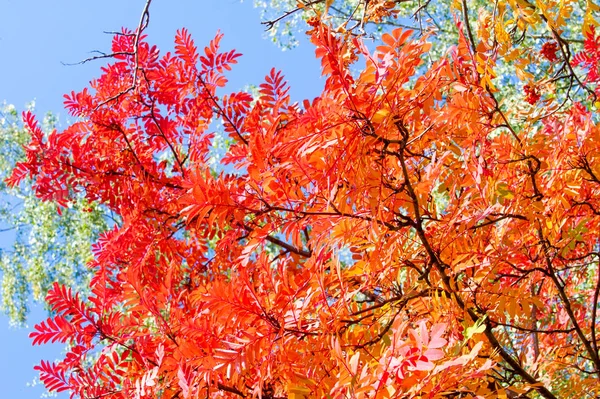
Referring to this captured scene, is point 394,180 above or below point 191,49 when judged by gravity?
below

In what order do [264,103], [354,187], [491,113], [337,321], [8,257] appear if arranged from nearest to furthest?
Answer: 1. [354,187]
2. [337,321]
3. [491,113]
4. [264,103]
5. [8,257]

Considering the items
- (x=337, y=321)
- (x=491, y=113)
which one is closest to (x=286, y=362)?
(x=337, y=321)

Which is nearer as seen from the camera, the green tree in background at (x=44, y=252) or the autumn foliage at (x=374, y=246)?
the autumn foliage at (x=374, y=246)

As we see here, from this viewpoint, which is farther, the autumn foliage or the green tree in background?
the green tree in background

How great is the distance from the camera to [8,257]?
32.5ft

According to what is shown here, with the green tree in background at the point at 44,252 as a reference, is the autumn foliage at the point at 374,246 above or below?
below

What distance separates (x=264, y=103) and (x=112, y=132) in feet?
2.39

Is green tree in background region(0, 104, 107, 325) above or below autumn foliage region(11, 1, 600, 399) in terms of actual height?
above

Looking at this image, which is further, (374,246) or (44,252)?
(44,252)

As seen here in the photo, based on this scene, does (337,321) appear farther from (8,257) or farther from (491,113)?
(8,257)

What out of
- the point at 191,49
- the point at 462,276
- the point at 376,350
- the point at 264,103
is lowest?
the point at 376,350

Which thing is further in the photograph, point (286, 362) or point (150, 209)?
point (150, 209)

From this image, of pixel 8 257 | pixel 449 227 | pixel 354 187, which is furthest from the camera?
pixel 8 257

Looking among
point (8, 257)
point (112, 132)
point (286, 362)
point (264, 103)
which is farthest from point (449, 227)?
point (8, 257)
